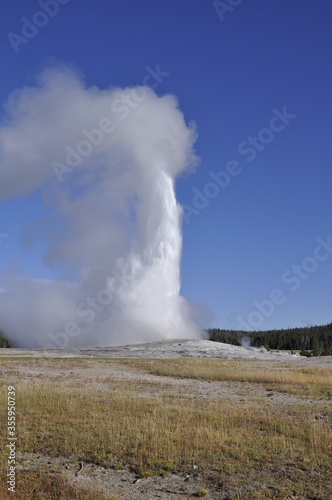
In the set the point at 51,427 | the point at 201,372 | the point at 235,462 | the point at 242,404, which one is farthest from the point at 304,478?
the point at 201,372

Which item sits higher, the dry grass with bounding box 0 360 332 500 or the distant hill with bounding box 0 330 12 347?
the distant hill with bounding box 0 330 12 347

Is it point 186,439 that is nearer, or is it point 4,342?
point 186,439

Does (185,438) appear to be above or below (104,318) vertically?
below

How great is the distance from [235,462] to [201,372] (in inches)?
917

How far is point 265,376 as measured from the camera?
31391mm

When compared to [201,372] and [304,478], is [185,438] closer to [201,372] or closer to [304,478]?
[304,478]

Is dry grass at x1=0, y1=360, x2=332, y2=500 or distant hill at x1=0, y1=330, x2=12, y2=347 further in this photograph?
distant hill at x1=0, y1=330, x2=12, y2=347

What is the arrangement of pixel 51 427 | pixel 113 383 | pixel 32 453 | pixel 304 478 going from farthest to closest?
pixel 113 383, pixel 51 427, pixel 32 453, pixel 304 478

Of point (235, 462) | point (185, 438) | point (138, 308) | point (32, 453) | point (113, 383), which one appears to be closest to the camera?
point (235, 462)

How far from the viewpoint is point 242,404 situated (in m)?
19.3

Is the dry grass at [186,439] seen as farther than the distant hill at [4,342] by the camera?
No

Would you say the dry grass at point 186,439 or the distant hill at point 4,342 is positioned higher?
the distant hill at point 4,342

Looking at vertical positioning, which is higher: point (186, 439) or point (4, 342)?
point (4, 342)

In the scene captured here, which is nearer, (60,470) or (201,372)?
(60,470)
